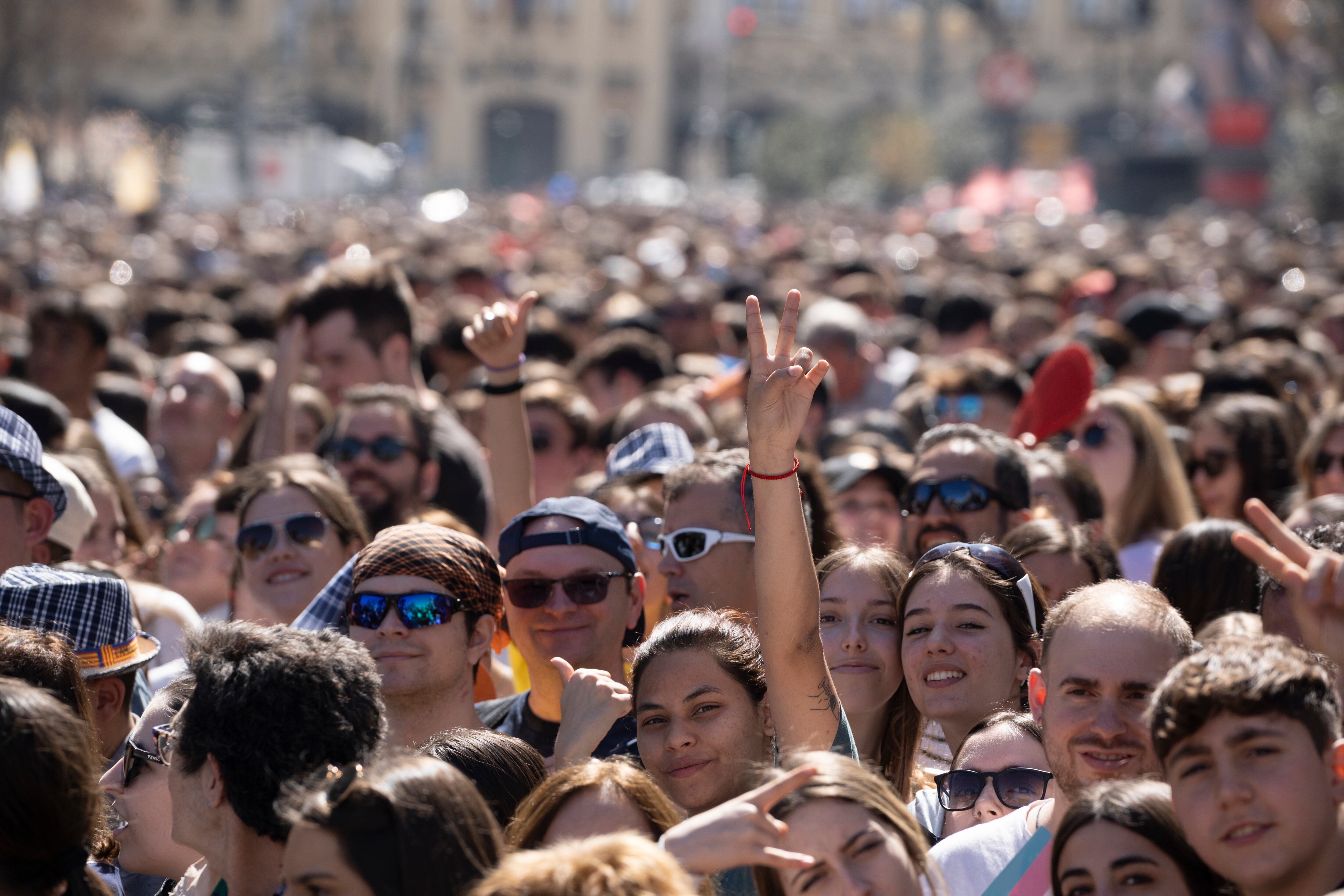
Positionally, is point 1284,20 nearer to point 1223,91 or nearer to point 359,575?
point 1223,91

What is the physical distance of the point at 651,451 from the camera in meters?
5.87

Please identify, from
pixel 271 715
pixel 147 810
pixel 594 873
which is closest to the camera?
pixel 594 873

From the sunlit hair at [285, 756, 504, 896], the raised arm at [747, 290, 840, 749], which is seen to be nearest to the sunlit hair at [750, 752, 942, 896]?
the sunlit hair at [285, 756, 504, 896]

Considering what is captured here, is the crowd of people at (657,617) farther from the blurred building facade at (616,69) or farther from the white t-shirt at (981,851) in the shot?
the blurred building facade at (616,69)

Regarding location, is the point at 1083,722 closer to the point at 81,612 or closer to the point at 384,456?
the point at 81,612

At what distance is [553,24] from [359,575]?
75.6m

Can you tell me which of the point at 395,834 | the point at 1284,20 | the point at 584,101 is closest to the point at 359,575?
the point at 395,834

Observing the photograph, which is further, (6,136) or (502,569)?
(6,136)

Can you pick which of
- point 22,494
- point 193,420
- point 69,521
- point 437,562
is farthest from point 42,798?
point 193,420

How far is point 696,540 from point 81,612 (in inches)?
65.3

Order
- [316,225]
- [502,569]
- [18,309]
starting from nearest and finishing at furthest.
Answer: [502,569], [18,309], [316,225]

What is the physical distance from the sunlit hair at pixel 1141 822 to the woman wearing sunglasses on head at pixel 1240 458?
3713 mm

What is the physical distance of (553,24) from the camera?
76.9 metres

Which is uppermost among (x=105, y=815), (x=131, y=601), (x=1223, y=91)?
(x=1223, y=91)
